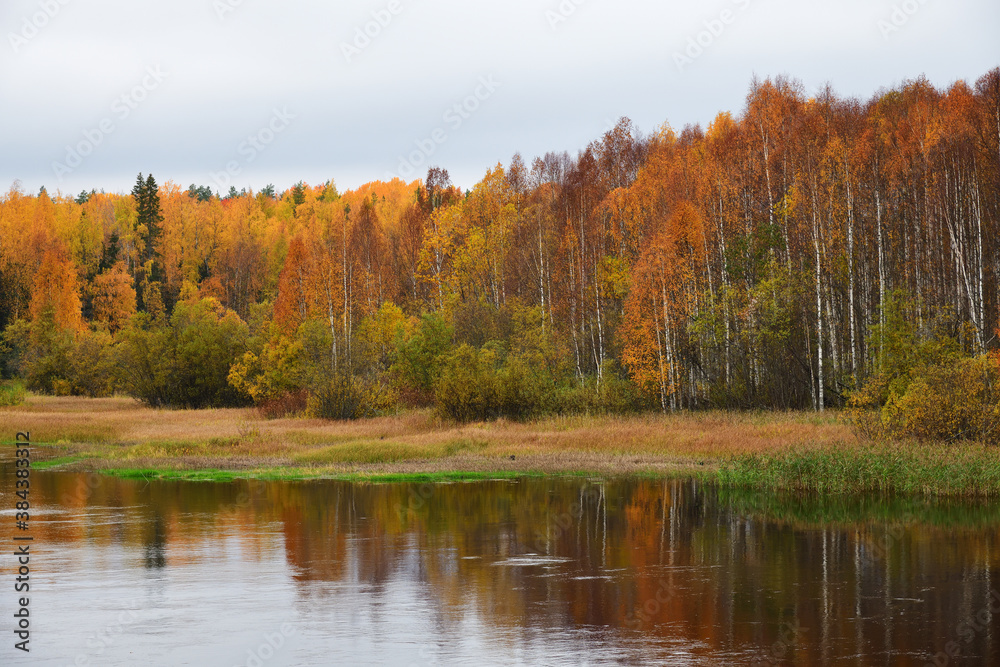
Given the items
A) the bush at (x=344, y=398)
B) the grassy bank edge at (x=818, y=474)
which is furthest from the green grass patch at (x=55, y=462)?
the bush at (x=344, y=398)

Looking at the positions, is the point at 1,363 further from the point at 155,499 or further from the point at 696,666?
the point at 696,666

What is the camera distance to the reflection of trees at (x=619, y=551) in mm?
13453

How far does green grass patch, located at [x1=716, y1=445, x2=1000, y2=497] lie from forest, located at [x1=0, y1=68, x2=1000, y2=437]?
3026mm

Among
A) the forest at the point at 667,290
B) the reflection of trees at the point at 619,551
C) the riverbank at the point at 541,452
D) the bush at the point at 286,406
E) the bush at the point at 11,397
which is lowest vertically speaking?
the reflection of trees at the point at 619,551

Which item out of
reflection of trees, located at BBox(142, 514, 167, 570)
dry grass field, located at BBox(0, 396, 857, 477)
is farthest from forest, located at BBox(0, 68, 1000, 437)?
reflection of trees, located at BBox(142, 514, 167, 570)

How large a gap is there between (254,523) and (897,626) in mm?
14096

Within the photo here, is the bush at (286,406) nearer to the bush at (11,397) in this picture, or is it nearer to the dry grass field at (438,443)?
the dry grass field at (438,443)

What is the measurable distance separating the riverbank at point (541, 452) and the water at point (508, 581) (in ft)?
4.94

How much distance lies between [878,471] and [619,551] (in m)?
10.3

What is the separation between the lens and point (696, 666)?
1125 cm

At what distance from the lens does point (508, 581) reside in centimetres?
1600

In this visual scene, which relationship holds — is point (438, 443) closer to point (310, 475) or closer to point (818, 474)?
point (310, 475)

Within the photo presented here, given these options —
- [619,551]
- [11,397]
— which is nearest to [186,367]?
[11,397]

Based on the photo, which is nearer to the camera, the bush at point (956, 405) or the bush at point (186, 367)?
the bush at point (956, 405)
